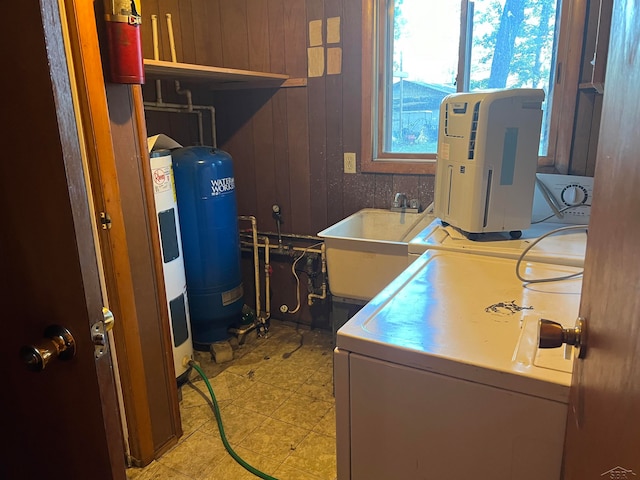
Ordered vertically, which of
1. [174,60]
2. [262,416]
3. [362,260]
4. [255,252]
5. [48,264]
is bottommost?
[262,416]

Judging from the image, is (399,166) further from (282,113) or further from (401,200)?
(282,113)

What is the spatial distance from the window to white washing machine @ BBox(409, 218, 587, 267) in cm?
60

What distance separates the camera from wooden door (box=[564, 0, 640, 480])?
0.44 m

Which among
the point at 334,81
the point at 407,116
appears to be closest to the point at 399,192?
the point at 407,116

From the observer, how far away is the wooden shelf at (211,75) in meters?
1.95

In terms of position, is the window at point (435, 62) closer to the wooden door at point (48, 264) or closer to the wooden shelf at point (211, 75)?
the wooden shelf at point (211, 75)

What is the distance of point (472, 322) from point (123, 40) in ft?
4.38

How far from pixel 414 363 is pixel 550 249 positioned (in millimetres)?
781

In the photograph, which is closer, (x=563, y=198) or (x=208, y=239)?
(x=563, y=198)

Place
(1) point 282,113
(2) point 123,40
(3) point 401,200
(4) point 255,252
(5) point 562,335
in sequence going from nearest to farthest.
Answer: (5) point 562,335, (2) point 123,40, (3) point 401,200, (1) point 282,113, (4) point 255,252

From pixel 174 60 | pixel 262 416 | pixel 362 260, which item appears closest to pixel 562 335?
pixel 362 260

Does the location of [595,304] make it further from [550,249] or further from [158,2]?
[158,2]

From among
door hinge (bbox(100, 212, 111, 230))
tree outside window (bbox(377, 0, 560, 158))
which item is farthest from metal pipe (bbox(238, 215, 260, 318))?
door hinge (bbox(100, 212, 111, 230))

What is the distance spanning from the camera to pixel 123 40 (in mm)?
1466
